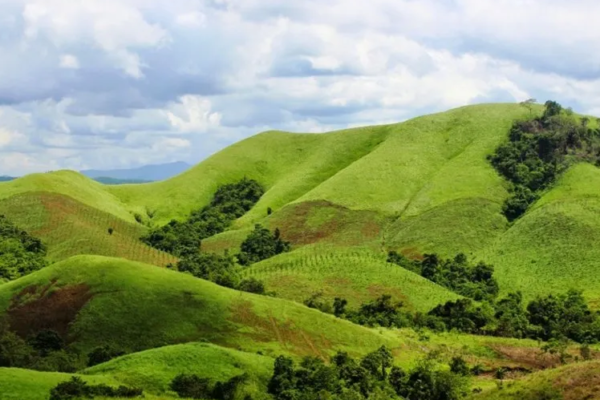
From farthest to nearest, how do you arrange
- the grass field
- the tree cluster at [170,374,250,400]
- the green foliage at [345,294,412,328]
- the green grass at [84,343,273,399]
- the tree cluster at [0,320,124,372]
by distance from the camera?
the grass field
the green foliage at [345,294,412,328]
the tree cluster at [0,320,124,372]
the green grass at [84,343,273,399]
the tree cluster at [170,374,250,400]

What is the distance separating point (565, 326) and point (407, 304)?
30.1m

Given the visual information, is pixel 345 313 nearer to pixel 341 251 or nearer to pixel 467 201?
pixel 341 251

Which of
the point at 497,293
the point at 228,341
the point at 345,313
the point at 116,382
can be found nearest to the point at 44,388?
the point at 116,382

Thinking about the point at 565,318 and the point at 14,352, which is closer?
the point at 14,352

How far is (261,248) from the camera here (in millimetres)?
192250

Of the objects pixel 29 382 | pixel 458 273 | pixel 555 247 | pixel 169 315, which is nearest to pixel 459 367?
pixel 169 315

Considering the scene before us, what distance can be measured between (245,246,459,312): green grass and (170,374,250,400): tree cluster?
2538 inches

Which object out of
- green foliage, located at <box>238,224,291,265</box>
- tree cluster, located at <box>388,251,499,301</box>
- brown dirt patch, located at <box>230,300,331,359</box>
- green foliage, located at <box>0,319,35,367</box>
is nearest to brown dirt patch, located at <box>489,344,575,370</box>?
brown dirt patch, located at <box>230,300,331,359</box>

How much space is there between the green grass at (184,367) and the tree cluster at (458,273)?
255ft

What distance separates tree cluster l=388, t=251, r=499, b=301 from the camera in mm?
149625

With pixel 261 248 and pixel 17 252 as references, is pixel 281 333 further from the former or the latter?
pixel 17 252

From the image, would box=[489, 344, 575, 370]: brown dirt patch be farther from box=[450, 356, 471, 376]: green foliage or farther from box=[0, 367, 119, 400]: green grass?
box=[0, 367, 119, 400]: green grass

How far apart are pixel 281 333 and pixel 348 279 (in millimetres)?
53189

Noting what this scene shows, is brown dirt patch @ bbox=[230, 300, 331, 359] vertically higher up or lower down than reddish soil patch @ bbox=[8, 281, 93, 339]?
lower down
